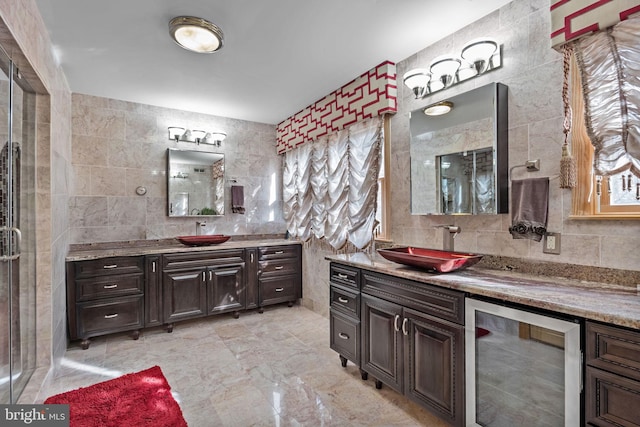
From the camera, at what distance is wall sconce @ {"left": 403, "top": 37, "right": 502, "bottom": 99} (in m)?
2.10

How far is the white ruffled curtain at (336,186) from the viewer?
308 cm

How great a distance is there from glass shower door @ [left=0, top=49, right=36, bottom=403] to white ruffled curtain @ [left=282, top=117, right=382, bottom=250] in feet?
8.37

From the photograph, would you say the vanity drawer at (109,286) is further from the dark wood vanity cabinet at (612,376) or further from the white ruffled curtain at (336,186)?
the dark wood vanity cabinet at (612,376)

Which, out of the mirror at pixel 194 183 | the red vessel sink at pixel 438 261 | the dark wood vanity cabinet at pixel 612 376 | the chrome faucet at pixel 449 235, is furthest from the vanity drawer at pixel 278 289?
the dark wood vanity cabinet at pixel 612 376

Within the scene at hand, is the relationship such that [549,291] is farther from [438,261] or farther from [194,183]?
[194,183]

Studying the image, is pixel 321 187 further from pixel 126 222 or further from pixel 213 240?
pixel 126 222

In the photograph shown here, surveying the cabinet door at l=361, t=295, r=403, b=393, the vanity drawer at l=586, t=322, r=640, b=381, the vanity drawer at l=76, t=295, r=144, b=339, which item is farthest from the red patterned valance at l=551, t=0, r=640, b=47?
the vanity drawer at l=76, t=295, r=144, b=339

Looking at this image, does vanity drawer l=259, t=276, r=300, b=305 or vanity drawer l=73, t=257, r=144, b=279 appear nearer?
vanity drawer l=73, t=257, r=144, b=279

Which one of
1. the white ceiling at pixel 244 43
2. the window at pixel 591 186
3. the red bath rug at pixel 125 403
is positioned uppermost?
the white ceiling at pixel 244 43

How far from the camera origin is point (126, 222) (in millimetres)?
3748

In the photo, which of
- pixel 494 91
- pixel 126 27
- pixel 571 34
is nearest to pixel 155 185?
pixel 126 27

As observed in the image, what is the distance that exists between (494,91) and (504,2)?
575 mm

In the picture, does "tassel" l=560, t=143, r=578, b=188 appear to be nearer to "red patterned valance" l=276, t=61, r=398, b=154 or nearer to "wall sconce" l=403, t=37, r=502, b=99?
"wall sconce" l=403, t=37, r=502, b=99

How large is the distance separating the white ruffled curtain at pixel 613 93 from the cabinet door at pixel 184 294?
3.59 m
